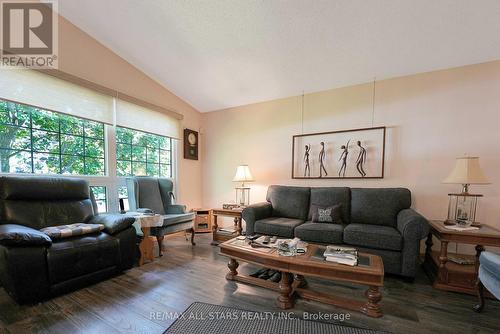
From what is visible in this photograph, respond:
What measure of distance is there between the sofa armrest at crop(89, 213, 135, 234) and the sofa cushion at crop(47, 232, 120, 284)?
71mm

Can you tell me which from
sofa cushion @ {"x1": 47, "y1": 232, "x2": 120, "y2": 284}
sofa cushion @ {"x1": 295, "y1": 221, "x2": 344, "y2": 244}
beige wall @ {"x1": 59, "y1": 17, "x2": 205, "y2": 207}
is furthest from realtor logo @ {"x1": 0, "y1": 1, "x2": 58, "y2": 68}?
sofa cushion @ {"x1": 295, "y1": 221, "x2": 344, "y2": 244}

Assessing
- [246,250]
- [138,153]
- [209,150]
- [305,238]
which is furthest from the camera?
[209,150]

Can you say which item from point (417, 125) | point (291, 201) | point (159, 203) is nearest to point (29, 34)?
point (159, 203)

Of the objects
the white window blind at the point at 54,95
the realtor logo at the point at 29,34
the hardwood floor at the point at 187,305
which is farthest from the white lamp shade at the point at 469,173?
the realtor logo at the point at 29,34

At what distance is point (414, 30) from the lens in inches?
82.5

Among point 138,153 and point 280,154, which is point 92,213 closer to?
point 138,153

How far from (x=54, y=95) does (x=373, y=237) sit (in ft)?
12.6

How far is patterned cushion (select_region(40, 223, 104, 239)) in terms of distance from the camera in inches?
72.3

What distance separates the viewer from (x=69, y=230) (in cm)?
193

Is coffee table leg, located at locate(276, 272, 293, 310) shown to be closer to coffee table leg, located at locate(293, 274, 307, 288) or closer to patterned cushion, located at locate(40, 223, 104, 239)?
coffee table leg, located at locate(293, 274, 307, 288)

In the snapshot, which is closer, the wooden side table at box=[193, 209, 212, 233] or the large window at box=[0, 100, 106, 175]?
the large window at box=[0, 100, 106, 175]

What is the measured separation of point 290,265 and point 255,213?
4.05 feet

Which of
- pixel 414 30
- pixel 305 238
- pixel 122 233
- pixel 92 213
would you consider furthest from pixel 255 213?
pixel 414 30

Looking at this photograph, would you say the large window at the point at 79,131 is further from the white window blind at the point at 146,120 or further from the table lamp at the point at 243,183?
the table lamp at the point at 243,183
